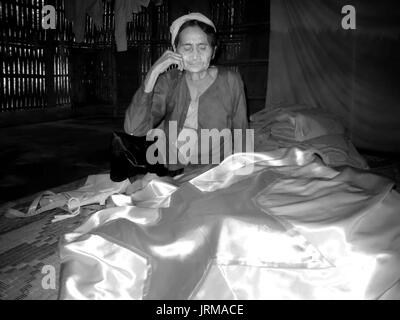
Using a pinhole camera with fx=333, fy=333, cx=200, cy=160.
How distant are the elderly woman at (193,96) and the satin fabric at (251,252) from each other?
2.93ft

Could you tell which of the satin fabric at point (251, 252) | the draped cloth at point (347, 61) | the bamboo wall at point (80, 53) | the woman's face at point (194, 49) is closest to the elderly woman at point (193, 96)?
the woman's face at point (194, 49)

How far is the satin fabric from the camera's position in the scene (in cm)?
106

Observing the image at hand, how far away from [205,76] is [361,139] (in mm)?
2990

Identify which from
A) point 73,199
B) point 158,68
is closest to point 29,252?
point 73,199

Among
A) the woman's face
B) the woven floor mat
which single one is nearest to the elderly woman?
the woman's face

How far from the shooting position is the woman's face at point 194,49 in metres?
1.93

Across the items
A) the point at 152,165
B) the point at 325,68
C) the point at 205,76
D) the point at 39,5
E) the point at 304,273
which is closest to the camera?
the point at 304,273

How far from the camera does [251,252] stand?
44.2 inches

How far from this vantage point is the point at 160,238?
45.8 inches

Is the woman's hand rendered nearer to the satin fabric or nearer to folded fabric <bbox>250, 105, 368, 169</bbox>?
the satin fabric

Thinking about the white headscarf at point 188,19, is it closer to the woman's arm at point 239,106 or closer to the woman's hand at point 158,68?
the woman's hand at point 158,68

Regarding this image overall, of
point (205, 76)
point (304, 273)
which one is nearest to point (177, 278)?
point (304, 273)

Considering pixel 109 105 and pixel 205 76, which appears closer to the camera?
pixel 205 76

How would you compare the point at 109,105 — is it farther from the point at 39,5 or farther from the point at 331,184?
the point at 331,184
